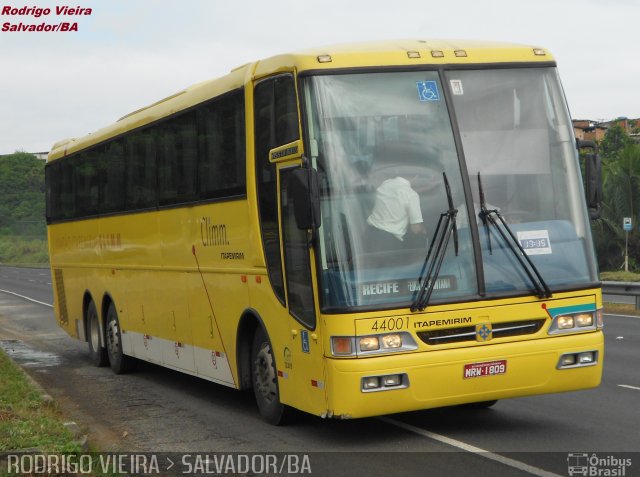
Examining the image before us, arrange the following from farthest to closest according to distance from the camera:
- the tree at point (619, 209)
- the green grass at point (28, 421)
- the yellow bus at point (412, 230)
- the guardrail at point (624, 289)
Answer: the tree at point (619, 209) → the guardrail at point (624, 289) → the yellow bus at point (412, 230) → the green grass at point (28, 421)

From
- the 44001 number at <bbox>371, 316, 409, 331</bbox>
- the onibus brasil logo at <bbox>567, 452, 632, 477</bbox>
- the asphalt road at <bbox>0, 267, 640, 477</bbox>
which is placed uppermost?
the 44001 number at <bbox>371, 316, 409, 331</bbox>

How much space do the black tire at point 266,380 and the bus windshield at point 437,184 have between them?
1.76 meters

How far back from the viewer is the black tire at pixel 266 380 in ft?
34.6

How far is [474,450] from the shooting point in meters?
9.01

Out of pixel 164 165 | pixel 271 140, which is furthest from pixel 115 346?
pixel 271 140

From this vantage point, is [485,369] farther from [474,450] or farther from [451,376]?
[474,450]

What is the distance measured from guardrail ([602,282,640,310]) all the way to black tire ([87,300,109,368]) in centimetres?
1197

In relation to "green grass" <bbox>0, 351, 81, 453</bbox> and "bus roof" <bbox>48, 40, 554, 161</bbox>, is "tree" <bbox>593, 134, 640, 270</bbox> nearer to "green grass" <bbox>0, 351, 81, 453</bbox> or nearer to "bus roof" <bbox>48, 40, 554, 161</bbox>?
"green grass" <bbox>0, 351, 81, 453</bbox>

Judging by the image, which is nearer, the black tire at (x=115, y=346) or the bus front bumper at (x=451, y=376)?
the bus front bumper at (x=451, y=376)

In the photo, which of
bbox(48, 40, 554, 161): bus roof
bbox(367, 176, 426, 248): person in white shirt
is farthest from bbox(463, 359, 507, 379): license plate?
bbox(48, 40, 554, 161): bus roof

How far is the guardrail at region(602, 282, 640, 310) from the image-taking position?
25000 millimetres

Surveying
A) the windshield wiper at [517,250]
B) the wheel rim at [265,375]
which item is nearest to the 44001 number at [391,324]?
the windshield wiper at [517,250]

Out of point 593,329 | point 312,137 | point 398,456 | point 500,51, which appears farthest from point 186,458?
point 500,51

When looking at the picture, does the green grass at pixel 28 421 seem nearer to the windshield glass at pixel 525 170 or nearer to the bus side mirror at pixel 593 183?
the windshield glass at pixel 525 170
